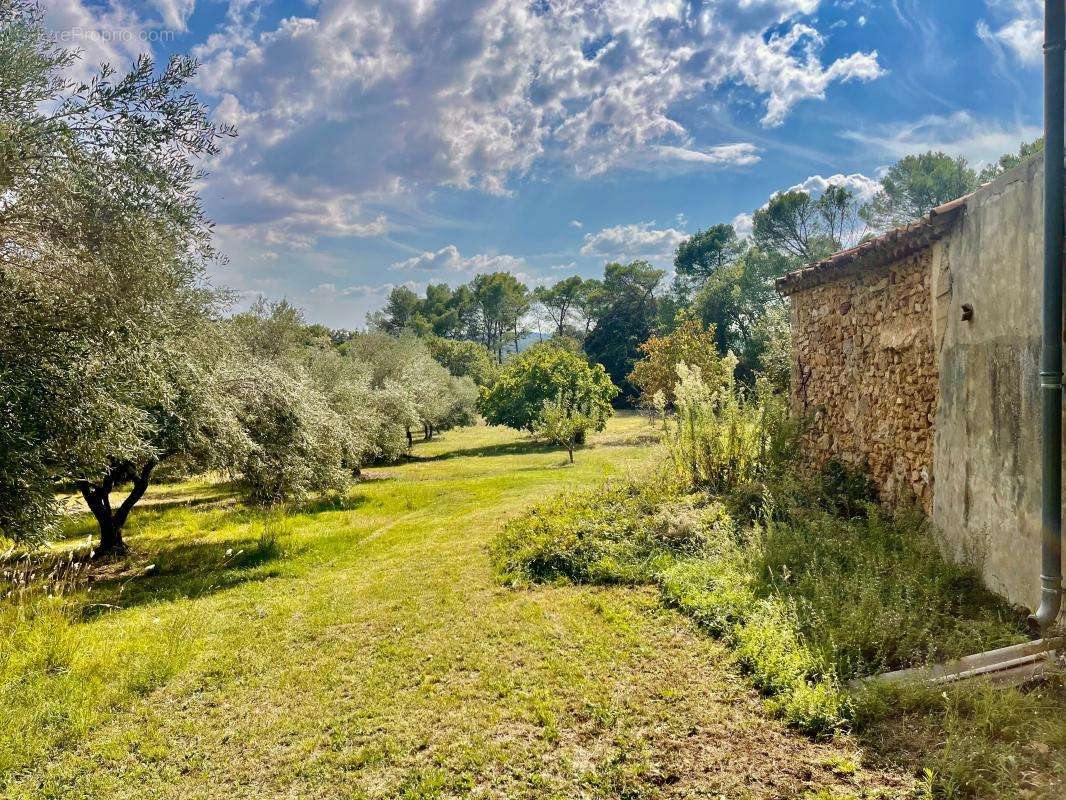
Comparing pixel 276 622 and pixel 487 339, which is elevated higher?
pixel 487 339

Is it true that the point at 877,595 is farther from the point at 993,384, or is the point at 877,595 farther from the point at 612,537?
the point at 612,537

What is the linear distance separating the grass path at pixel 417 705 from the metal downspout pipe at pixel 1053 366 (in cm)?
197

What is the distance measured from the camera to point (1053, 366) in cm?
377

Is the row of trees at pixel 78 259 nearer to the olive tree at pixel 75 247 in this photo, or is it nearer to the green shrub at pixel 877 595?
the olive tree at pixel 75 247

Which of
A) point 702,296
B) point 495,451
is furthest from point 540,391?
point 702,296

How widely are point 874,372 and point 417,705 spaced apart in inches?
264

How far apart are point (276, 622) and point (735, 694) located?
519cm

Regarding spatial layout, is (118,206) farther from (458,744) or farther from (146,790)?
(458,744)

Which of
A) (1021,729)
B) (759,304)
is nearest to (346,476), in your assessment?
(1021,729)

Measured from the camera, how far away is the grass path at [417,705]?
3.30 metres

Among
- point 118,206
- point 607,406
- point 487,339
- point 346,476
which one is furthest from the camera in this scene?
point 487,339

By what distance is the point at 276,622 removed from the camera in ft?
21.0

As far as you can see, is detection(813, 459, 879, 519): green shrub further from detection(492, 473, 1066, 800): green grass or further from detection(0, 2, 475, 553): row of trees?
detection(0, 2, 475, 553): row of trees

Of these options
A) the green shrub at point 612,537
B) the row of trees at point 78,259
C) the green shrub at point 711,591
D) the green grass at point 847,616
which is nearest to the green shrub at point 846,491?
the green grass at point 847,616
